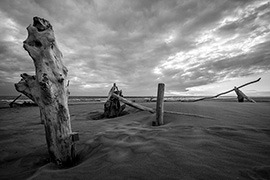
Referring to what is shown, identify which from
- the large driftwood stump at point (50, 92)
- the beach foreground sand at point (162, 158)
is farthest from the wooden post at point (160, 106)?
the large driftwood stump at point (50, 92)

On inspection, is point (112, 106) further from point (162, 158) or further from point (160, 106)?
point (162, 158)

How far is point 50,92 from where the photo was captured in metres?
1.92

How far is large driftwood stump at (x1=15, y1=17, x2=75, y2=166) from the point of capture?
1.99 metres

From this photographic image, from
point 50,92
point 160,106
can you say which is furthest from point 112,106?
point 50,92

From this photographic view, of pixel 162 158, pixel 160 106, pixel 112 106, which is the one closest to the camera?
pixel 162 158

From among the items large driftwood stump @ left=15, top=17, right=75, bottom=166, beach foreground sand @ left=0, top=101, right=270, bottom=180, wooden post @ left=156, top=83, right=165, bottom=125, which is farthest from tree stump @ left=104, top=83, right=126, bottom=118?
large driftwood stump @ left=15, top=17, right=75, bottom=166

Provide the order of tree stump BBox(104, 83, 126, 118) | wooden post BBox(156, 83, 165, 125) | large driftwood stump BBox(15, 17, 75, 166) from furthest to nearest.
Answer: tree stump BBox(104, 83, 126, 118) → wooden post BBox(156, 83, 165, 125) → large driftwood stump BBox(15, 17, 75, 166)

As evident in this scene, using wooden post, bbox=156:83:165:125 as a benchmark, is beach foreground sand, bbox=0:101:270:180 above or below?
below

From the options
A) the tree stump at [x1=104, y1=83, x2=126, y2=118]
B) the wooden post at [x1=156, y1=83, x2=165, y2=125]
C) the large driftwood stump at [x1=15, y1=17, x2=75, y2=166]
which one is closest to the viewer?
the large driftwood stump at [x1=15, y1=17, x2=75, y2=166]

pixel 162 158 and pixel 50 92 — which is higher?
pixel 50 92

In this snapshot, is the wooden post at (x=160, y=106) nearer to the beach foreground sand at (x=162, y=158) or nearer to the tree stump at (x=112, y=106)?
the beach foreground sand at (x=162, y=158)

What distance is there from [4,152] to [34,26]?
287cm

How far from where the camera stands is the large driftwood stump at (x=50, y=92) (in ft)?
6.53

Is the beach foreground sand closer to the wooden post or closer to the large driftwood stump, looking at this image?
the large driftwood stump
